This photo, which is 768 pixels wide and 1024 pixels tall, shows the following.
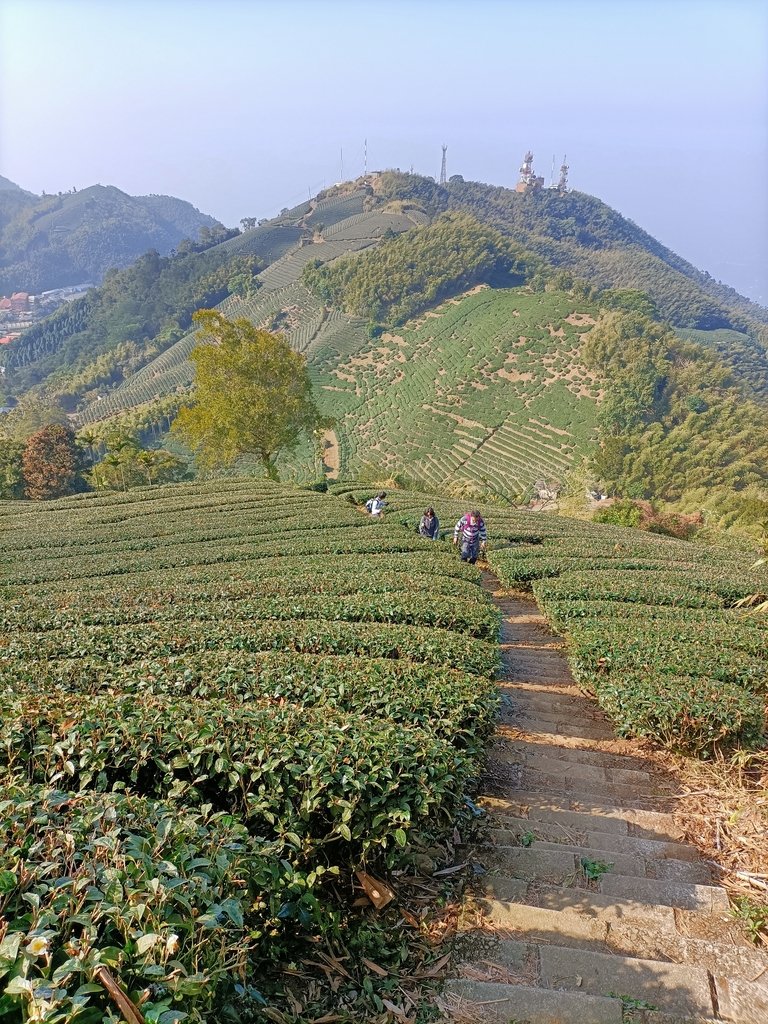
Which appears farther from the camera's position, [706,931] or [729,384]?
[729,384]

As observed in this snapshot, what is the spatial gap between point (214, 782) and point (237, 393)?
98.8 feet

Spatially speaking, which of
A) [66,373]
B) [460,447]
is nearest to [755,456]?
[460,447]

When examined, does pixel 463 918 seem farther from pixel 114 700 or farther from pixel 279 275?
pixel 279 275

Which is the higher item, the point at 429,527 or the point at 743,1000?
the point at 429,527

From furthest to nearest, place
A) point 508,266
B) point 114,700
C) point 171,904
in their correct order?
1. point 508,266
2. point 114,700
3. point 171,904

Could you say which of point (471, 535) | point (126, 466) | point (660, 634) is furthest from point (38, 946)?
point (126, 466)

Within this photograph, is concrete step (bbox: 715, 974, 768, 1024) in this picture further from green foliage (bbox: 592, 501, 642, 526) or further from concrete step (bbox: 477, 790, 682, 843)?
green foliage (bbox: 592, 501, 642, 526)

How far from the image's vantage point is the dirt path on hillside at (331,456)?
78.8 m

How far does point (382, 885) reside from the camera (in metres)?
3.96

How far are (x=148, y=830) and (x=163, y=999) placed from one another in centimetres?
107

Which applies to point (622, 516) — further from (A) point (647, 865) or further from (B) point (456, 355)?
(B) point (456, 355)

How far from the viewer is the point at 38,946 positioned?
224 cm

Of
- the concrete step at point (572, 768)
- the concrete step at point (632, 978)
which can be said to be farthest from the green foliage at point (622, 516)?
the concrete step at point (632, 978)

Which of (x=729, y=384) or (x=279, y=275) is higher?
(x=279, y=275)
